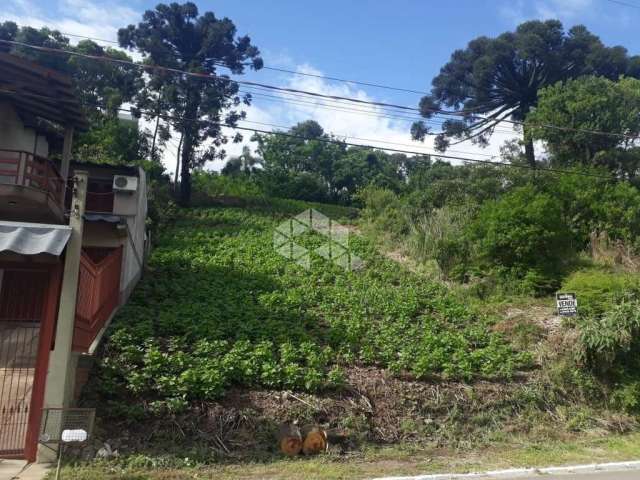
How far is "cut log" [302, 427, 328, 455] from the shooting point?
7343 millimetres

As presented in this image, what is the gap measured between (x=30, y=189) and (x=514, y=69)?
90.4ft

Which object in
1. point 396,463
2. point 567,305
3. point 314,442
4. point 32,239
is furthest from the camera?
point 567,305

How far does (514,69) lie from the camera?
30.2 metres

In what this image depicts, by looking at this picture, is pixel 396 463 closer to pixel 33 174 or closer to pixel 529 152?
pixel 33 174

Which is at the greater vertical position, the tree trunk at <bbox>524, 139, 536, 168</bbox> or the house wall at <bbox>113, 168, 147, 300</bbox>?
the tree trunk at <bbox>524, 139, 536, 168</bbox>

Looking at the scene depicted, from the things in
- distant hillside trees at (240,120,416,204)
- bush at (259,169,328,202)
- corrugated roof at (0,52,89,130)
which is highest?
distant hillside trees at (240,120,416,204)

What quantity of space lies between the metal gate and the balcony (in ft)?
4.95

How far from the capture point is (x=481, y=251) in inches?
586

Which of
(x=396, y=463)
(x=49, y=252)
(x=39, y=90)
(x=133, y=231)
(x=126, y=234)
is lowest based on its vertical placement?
(x=396, y=463)

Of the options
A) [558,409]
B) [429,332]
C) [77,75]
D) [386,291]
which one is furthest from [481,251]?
[77,75]

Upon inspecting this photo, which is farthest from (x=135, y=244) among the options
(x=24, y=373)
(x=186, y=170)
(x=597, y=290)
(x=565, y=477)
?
(x=186, y=170)

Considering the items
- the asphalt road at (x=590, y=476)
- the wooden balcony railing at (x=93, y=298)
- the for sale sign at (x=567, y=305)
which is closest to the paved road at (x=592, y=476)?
the asphalt road at (x=590, y=476)

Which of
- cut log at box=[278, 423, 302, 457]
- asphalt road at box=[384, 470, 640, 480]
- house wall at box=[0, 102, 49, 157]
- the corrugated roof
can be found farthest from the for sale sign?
house wall at box=[0, 102, 49, 157]
